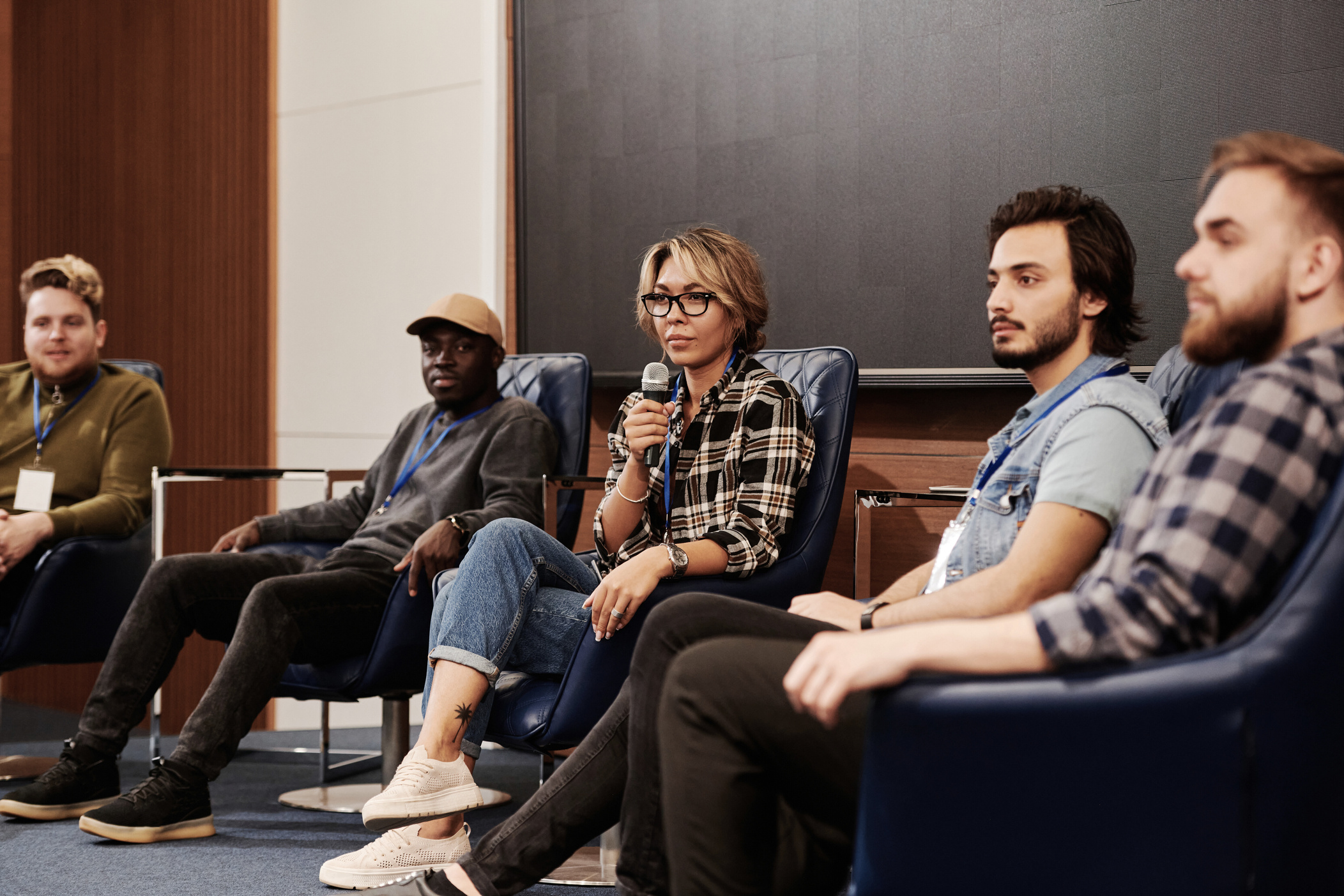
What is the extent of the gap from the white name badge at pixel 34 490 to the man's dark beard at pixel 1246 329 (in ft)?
9.73

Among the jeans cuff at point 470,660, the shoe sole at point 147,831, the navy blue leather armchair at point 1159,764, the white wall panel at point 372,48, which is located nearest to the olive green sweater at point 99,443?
the shoe sole at point 147,831

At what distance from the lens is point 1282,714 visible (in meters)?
1.00

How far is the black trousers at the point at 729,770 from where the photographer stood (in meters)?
1.26

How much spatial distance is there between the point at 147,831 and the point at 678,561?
132cm

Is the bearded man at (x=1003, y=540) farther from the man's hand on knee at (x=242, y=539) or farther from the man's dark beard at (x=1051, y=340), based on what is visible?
the man's hand on knee at (x=242, y=539)

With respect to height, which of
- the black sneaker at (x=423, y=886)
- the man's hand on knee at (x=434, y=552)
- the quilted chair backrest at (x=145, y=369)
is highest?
the quilted chair backrest at (x=145, y=369)

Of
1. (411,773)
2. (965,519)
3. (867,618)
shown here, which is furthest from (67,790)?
(965,519)

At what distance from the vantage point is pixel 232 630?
2816 mm

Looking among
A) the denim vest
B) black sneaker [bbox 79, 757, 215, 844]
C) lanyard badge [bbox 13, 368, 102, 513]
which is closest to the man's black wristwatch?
the denim vest

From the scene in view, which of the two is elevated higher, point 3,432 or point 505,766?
point 3,432

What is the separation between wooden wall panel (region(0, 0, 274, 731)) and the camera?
161 inches

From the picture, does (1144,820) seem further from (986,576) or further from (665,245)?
(665,245)

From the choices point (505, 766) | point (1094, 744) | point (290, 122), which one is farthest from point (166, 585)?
point (1094, 744)

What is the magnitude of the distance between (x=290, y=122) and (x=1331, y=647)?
12.3ft
